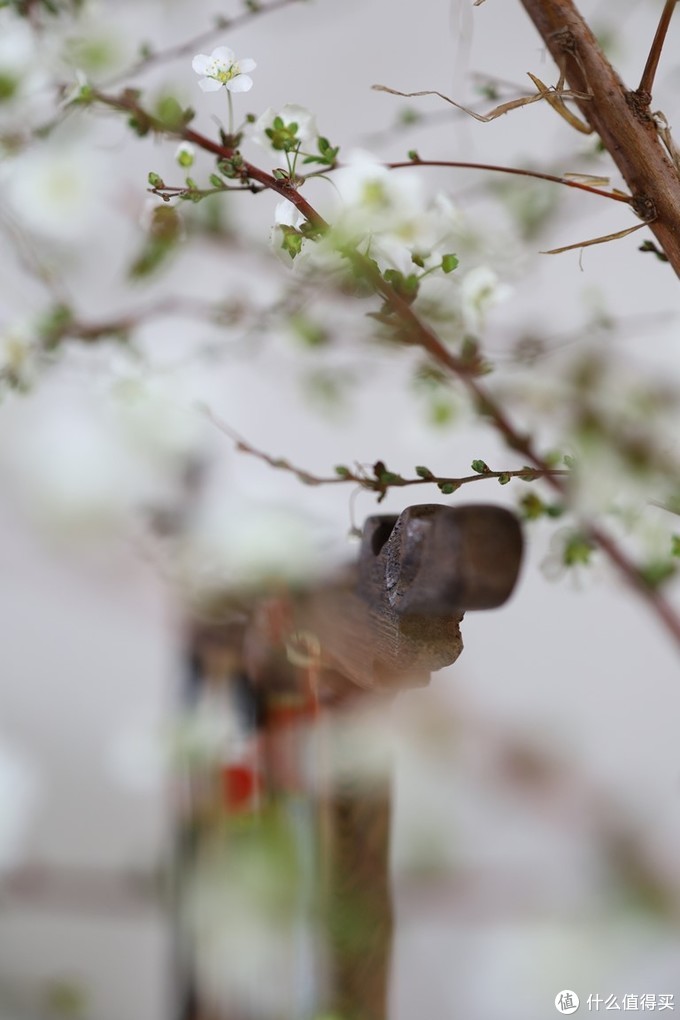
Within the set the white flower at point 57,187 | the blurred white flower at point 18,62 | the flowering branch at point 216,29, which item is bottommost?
the flowering branch at point 216,29

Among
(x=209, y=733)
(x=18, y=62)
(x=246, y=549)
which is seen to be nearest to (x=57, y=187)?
(x=18, y=62)

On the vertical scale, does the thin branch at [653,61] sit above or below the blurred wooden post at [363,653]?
above

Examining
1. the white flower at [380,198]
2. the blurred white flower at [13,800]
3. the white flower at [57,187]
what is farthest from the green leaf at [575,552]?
the blurred white flower at [13,800]

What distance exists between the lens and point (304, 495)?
0.86m

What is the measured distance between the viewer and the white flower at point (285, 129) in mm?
289

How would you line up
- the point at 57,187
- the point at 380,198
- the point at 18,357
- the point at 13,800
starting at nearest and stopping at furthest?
the point at 380,198 → the point at 18,357 → the point at 57,187 → the point at 13,800

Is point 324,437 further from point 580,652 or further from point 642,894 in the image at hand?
point 642,894

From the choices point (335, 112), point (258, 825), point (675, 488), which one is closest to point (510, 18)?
point (335, 112)

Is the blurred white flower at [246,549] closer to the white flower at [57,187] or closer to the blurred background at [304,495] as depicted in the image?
the blurred background at [304,495]

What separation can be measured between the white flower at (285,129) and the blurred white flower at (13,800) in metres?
0.70

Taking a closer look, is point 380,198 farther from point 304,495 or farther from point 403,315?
point 304,495

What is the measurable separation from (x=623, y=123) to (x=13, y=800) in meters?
0.79

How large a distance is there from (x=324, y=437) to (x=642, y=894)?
0.53 m

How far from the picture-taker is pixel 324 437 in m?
0.98
